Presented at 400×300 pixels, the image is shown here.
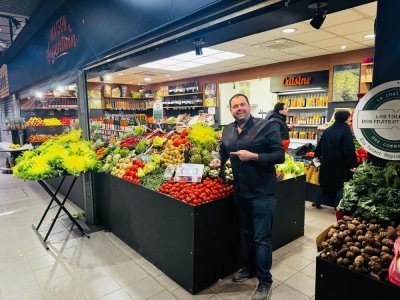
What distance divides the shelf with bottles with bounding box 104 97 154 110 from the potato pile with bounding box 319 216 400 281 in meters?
12.1

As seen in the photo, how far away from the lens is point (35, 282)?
2869mm

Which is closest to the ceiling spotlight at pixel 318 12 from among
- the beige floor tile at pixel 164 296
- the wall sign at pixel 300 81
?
the beige floor tile at pixel 164 296

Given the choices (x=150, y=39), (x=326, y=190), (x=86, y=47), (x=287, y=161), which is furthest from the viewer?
(x=326, y=190)

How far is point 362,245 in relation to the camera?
1.54 m

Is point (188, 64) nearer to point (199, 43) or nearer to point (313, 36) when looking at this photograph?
point (313, 36)

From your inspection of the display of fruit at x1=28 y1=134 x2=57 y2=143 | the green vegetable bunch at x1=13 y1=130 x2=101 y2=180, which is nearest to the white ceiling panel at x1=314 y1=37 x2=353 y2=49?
the green vegetable bunch at x1=13 y1=130 x2=101 y2=180

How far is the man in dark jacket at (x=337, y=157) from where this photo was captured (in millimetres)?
4379

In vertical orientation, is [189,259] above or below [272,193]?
below

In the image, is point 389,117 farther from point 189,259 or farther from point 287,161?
point 287,161

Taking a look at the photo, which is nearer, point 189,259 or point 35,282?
point 189,259

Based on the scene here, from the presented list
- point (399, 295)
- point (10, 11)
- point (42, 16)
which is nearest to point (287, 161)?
point (399, 295)

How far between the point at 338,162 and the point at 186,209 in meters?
3.04

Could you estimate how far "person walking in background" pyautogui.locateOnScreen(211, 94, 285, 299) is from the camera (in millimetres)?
2523

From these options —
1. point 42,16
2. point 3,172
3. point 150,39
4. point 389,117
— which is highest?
point 42,16
